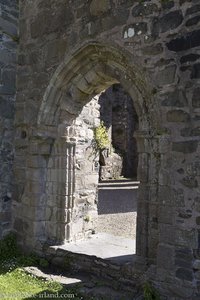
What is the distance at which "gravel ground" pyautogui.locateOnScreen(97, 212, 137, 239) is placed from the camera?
6.82 m

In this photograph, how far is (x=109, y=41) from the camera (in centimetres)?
438

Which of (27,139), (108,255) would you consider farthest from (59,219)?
(27,139)

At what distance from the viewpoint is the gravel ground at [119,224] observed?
6823 mm

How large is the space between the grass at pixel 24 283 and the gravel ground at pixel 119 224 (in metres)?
2.05

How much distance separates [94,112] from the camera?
5.82m

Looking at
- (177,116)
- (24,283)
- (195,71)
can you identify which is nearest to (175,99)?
(177,116)

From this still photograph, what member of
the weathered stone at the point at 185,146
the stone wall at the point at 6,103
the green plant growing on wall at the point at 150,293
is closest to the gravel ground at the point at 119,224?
the stone wall at the point at 6,103

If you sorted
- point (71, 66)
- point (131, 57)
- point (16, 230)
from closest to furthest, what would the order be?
point (131, 57) < point (71, 66) < point (16, 230)

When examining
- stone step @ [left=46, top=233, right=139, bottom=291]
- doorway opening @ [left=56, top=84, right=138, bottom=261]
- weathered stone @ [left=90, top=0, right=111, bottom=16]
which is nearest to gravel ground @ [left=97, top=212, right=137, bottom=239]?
doorway opening @ [left=56, top=84, right=138, bottom=261]

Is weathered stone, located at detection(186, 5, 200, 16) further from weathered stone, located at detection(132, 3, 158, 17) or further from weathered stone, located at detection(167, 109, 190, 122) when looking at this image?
weathered stone, located at detection(167, 109, 190, 122)

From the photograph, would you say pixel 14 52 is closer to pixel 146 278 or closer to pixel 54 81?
pixel 54 81

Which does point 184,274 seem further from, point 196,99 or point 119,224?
point 119,224

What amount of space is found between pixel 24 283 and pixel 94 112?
2.78 metres

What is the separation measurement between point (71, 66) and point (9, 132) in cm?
161
